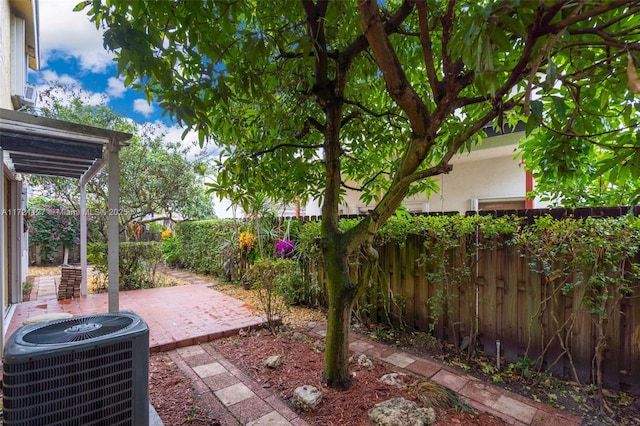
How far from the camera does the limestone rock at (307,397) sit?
234 centimetres

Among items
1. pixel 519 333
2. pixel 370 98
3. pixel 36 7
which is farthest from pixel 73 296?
pixel 519 333

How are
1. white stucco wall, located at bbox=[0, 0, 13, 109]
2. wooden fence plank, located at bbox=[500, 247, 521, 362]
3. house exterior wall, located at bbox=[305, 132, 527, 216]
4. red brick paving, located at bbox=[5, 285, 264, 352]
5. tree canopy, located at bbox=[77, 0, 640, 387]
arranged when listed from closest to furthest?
tree canopy, located at bbox=[77, 0, 640, 387] → wooden fence plank, located at bbox=[500, 247, 521, 362] → red brick paving, located at bbox=[5, 285, 264, 352] → white stucco wall, located at bbox=[0, 0, 13, 109] → house exterior wall, located at bbox=[305, 132, 527, 216]

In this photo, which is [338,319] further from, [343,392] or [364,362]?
[364,362]

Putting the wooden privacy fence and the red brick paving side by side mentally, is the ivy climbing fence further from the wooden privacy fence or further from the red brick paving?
the red brick paving

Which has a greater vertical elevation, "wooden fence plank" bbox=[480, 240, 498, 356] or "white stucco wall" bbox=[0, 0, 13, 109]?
"white stucco wall" bbox=[0, 0, 13, 109]

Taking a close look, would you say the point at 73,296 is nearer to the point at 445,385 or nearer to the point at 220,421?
the point at 220,421

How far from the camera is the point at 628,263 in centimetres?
257

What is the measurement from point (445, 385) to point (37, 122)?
4.49 m

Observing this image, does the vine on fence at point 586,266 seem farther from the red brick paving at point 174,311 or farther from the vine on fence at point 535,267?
the red brick paving at point 174,311

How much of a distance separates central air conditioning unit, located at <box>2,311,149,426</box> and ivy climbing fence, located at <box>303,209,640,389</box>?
5.93 ft

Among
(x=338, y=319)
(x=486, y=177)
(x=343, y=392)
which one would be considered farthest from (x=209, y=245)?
(x=486, y=177)

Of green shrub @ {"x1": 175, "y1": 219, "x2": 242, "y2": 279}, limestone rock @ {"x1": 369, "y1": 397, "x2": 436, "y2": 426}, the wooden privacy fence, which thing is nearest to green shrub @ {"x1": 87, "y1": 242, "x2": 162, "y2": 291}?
green shrub @ {"x1": 175, "y1": 219, "x2": 242, "y2": 279}

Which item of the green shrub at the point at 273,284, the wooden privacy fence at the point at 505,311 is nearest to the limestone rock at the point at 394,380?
the wooden privacy fence at the point at 505,311

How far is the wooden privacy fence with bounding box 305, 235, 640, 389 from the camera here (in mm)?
2635
